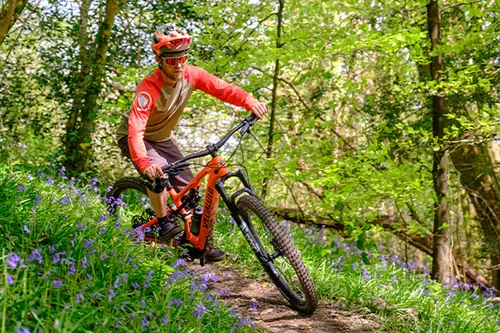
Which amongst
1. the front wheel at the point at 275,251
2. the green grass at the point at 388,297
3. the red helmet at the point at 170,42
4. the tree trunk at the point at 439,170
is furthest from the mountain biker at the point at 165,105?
the tree trunk at the point at 439,170

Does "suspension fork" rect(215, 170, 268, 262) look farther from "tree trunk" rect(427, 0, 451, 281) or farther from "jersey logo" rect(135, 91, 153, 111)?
"tree trunk" rect(427, 0, 451, 281)

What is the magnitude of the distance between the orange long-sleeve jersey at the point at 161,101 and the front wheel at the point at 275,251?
87 centimetres

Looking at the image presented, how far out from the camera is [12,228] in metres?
3.57

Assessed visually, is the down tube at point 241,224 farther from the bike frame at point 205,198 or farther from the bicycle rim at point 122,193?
the bicycle rim at point 122,193

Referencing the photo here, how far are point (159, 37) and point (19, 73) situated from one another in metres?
6.37

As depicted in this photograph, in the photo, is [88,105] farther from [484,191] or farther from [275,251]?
[484,191]

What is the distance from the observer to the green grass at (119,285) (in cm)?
257

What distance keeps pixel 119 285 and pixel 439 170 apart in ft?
15.4

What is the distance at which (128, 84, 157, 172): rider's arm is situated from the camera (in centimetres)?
411

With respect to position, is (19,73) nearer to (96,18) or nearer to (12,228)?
(96,18)

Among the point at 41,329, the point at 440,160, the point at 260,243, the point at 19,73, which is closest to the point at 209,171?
the point at 260,243

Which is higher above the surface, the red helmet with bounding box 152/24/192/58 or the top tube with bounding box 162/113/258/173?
the red helmet with bounding box 152/24/192/58

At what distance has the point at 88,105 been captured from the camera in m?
8.25

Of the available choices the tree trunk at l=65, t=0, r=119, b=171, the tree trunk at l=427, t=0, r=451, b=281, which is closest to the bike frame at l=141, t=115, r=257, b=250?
the tree trunk at l=427, t=0, r=451, b=281
